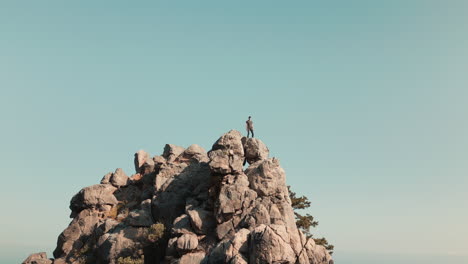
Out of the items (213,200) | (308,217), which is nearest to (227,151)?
(213,200)

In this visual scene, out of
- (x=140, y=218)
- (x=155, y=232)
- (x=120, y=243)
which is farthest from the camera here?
(x=140, y=218)

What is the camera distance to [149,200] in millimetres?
A: 57375

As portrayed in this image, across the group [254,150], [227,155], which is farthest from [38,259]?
[254,150]

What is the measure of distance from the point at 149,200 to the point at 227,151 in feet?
46.9

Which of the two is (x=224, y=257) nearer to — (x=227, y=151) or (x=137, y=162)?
(x=227, y=151)

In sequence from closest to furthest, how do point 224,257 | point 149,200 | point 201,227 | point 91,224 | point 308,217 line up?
1. point 224,257
2. point 201,227
3. point 149,200
4. point 91,224
5. point 308,217

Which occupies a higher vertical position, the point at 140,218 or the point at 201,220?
the point at 140,218

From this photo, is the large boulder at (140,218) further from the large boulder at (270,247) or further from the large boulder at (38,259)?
the large boulder at (270,247)

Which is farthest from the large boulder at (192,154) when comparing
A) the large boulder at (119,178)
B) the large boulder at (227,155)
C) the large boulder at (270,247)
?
the large boulder at (270,247)

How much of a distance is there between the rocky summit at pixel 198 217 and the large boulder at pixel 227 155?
0.45 feet

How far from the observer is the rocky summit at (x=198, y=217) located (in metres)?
42.6

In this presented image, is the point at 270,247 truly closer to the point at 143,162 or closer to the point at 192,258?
the point at 192,258

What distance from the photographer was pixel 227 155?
5338 cm

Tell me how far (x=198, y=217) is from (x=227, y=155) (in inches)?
372
